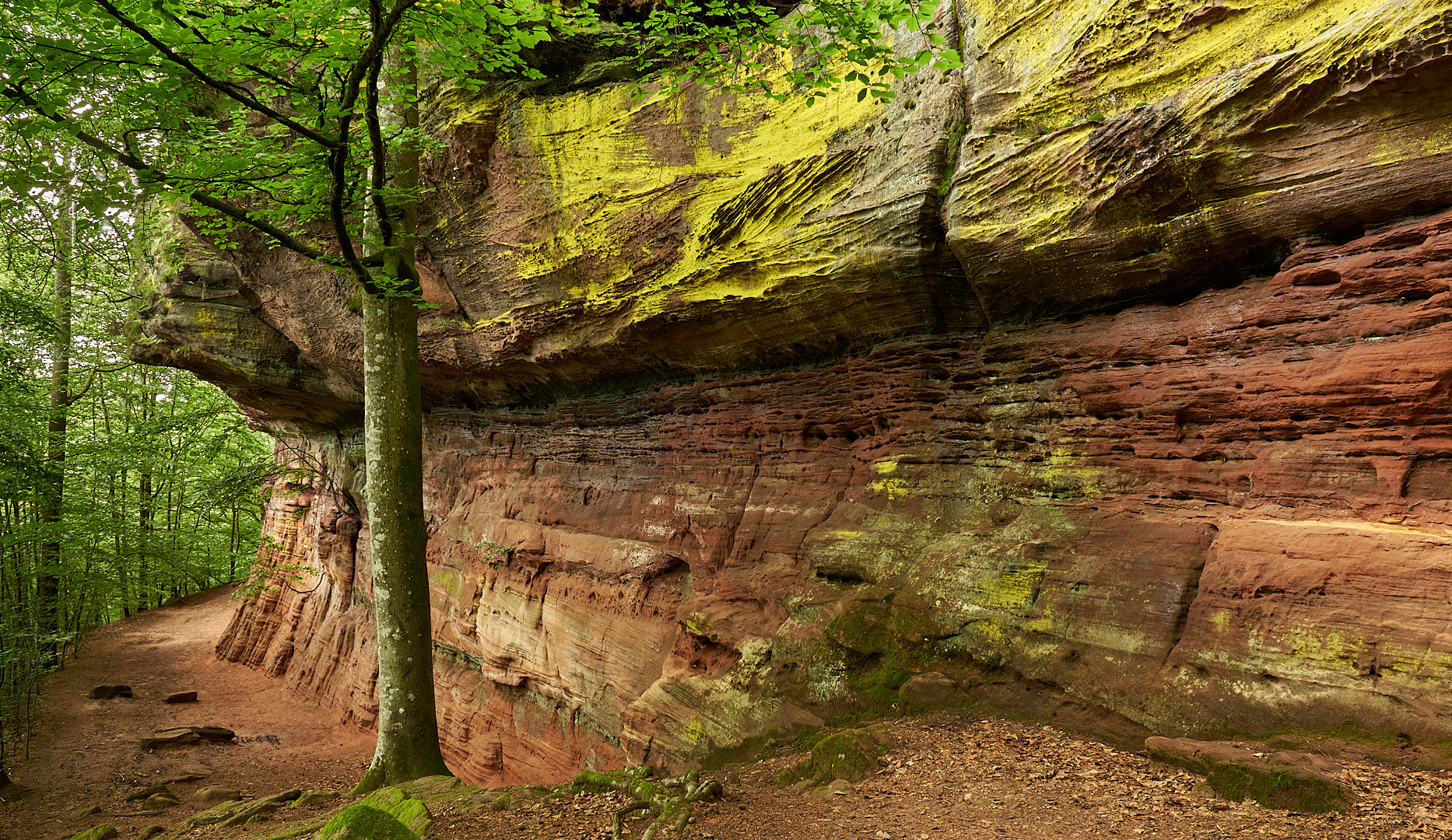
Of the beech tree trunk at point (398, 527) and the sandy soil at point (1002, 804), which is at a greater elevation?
the beech tree trunk at point (398, 527)

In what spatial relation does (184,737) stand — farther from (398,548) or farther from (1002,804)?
(1002,804)

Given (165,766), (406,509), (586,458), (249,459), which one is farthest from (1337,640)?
(249,459)

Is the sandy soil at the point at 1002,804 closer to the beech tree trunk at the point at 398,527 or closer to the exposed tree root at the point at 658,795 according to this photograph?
the exposed tree root at the point at 658,795

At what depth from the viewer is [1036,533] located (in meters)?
6.95

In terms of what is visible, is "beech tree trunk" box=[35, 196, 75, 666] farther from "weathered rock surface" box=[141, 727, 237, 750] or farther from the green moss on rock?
the green moss on rock

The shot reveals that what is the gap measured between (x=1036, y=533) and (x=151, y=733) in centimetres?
1749

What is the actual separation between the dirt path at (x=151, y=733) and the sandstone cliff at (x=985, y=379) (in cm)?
343

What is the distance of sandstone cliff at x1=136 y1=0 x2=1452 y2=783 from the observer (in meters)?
5.25

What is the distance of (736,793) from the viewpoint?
567 cm

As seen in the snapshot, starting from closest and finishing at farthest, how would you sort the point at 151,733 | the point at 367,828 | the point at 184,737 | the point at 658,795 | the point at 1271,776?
the point at 1271,776
the point at 367,828
the point at 658,795
the point at 184,737
the point at 151,733

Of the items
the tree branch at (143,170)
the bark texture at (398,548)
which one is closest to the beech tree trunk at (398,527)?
the bark texture at (398,548)

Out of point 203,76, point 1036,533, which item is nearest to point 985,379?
point 1036,533

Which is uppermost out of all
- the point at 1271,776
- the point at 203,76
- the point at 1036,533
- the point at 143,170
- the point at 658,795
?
the point at 203,76

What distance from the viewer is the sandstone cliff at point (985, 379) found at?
5.25m
